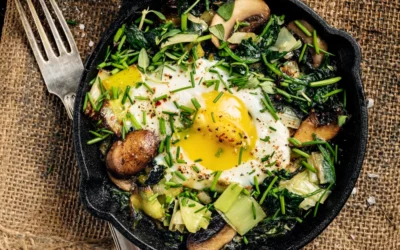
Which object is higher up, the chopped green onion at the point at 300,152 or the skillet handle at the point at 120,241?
the chopped green onion at the point at 300,152

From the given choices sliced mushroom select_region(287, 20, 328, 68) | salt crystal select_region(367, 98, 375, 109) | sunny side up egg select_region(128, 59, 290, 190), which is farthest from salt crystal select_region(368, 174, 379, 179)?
sliced mushroom select_region(287, 20, 328, 68)

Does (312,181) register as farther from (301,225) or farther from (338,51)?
(338,51)

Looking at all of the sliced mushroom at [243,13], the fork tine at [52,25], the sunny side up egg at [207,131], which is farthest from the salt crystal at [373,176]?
the fork tine at [52,25]

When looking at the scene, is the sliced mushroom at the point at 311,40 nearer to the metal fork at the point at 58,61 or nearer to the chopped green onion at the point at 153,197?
the chopped green onion at the point at 153,197

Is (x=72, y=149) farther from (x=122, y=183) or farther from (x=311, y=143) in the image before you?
(x=311, y=143)

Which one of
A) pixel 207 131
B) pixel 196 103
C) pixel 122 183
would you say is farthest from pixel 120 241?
pixel 196 103

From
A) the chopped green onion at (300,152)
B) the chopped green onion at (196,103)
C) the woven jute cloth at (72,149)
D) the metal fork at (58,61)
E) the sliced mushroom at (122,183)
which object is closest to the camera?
the chopped green onion at (196,103)

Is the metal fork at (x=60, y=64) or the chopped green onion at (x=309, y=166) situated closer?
the chopped green onion at (x=309, y=166)

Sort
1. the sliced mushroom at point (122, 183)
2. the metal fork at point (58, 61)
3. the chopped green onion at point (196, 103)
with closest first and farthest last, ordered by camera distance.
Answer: the chopped green onion at point (196, 103) < the sliced mushroom at point (122, 183) < the metal fork at point (58, 61)

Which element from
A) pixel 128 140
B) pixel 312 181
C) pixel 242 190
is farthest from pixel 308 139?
pixel 128 140
